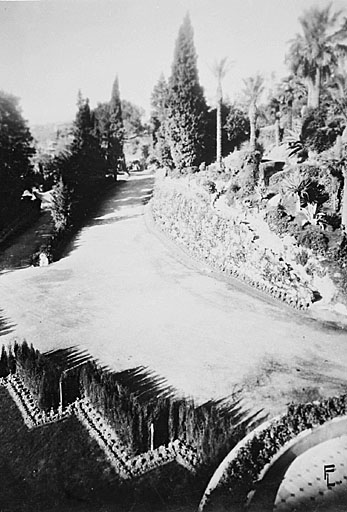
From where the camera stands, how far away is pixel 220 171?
18047 millimetres

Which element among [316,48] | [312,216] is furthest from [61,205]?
[316,48]

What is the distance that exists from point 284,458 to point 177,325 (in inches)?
214

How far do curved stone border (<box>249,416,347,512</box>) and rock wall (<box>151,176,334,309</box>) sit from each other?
5.41m

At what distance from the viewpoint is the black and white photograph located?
→ 648 centimetres

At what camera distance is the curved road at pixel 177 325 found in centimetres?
902

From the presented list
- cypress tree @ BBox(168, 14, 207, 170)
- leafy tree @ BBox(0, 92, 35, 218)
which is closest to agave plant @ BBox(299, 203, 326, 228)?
cypress tree @ BBox(168, 14, 207, 170)

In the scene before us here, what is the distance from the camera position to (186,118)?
1986cm

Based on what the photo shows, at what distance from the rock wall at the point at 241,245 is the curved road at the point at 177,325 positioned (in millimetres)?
655

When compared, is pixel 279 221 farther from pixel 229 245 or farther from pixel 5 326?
pixel 5 326

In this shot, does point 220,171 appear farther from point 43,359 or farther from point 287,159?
point 43,359

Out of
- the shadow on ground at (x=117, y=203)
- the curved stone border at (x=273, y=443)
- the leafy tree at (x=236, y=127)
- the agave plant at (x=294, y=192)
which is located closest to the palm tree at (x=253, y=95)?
the leafy tree at (x=236, y=127)

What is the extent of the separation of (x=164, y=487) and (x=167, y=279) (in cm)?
886

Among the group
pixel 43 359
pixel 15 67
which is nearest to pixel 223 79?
pixel 15 67

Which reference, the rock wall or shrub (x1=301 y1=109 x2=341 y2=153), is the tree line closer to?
shrub (x1=301 y1=109 x2=341 y2=153)
